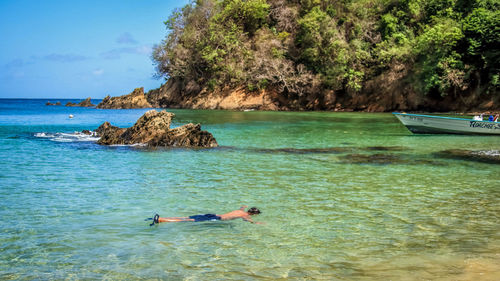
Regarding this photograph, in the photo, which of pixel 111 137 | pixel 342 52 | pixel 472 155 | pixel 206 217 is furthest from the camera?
pixel 342 52

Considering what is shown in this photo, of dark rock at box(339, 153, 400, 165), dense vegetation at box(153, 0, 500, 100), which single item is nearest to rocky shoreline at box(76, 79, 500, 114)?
dense vegetation at box(153, 0, 500, 100)

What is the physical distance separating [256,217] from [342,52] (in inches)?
1753

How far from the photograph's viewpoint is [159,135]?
791 inches

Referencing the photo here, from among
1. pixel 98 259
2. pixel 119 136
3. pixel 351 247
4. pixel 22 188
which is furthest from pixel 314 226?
pixel 119 136

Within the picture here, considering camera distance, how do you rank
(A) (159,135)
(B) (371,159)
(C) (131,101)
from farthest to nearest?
1. (C) (131,101)
2. (A) (159,135)
3. (B) (371,159)

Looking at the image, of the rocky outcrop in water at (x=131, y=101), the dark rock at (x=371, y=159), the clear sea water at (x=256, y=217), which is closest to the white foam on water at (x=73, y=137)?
the clear sea water at (x=256, y=217)

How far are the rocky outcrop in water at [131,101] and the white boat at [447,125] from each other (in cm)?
5563

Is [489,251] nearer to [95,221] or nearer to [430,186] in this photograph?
[430,186]

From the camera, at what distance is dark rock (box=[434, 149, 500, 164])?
15.5m

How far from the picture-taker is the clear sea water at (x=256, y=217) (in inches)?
228

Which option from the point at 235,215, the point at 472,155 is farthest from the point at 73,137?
the point at 472,155

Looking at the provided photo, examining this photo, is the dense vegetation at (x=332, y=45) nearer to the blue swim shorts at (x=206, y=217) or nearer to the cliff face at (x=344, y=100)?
the cliff face at (x=344, y=100)

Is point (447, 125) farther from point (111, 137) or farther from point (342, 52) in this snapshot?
point (342, 52)

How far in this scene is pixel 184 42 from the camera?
196 feet
